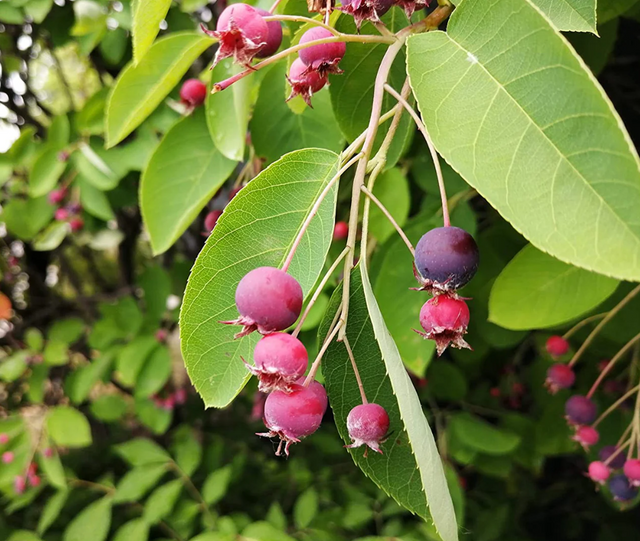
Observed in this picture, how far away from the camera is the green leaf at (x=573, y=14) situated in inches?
21.0

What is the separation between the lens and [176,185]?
3.00 ft

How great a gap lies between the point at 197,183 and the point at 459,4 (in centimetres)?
52

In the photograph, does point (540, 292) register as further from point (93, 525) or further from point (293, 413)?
point (93, 525)

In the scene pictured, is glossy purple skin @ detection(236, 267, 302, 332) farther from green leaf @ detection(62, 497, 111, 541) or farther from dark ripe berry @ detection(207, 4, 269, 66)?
green leaf @ detection(62, 497, 111, 541)

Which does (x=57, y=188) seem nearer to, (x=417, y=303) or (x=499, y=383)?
(x=417, y=303)

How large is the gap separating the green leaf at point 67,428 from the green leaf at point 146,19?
4.58ft

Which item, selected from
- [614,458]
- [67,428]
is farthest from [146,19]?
[67,428]

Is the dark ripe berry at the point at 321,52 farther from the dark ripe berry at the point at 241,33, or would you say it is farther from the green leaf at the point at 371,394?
the green leaf at the point at 371,394

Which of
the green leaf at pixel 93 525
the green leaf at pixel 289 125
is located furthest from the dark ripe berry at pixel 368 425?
the green leaf at pixel 93 525

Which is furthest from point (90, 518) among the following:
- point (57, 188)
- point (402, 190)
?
point (402, 190)

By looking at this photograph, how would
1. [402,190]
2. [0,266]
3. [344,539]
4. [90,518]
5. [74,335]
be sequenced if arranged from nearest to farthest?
[402,190] < [344,539] < [90,518] < [74,335] < [0,266]

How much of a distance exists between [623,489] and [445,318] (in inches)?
31.5

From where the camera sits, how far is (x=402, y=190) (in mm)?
1048

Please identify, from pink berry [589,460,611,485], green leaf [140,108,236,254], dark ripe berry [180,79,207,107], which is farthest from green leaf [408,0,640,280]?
pink berry [589,460,611,485]
